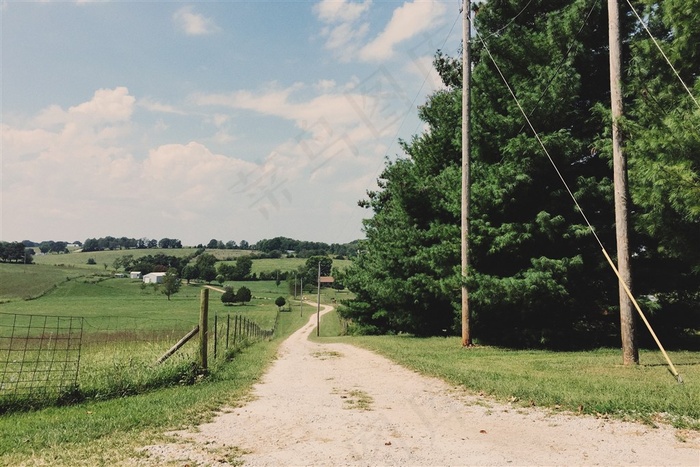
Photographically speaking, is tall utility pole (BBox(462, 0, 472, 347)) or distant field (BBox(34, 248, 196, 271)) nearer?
tall utility pole (BBox(462, 0, 472, 347))

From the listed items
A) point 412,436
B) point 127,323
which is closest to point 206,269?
point 127,323

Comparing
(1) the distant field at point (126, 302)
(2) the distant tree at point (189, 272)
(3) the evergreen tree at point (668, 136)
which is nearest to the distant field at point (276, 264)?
(1) the distant field at point (126, 302)

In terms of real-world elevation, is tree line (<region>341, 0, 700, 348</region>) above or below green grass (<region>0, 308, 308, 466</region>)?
above

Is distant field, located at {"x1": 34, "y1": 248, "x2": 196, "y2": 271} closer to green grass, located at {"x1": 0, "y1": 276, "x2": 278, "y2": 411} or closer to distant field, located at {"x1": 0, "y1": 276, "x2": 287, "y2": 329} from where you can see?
distant field, located at {"x1": 0, "y1": 276, "x2": 287, "y2": 329}

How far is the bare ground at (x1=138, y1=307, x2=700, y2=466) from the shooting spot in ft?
16.3

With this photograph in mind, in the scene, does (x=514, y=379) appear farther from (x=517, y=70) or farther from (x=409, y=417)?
(x=517, y=70)

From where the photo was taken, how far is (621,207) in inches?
465

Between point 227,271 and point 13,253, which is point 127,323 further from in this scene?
point 13,253

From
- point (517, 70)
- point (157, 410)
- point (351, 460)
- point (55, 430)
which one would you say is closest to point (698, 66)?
point (517, 70)

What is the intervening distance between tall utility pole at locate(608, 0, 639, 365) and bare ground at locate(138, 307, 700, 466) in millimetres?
5774

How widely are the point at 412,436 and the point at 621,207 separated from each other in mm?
8956

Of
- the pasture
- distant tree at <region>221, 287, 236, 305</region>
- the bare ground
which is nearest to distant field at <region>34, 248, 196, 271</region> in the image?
the pasture

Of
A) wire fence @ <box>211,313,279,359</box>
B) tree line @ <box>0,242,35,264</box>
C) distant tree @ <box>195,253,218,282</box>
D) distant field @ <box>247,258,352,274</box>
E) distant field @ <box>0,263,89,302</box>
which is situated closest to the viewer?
wire fence @ <box>211,313,279,359</box>

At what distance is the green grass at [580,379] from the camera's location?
6.76 metres
